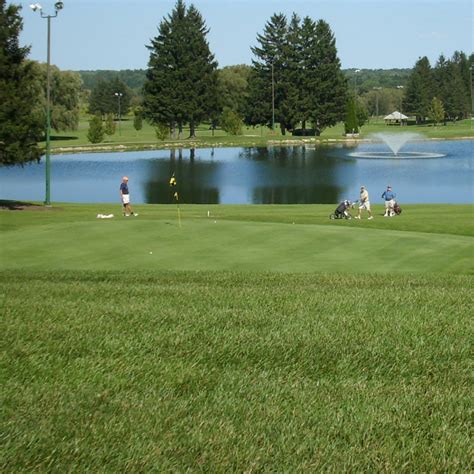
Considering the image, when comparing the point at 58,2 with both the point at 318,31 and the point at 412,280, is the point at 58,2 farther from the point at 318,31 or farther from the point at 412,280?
the point at 318,31

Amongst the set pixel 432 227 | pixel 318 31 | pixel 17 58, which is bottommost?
pixel 432 227

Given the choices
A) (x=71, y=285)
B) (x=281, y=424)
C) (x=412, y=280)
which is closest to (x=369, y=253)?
(x=412, y=280)

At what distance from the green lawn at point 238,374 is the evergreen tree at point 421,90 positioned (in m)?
154

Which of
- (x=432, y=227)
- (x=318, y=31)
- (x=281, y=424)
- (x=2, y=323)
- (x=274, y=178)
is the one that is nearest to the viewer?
(x=281, y=424)

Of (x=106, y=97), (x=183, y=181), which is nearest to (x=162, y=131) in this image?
(x=183, y=181)

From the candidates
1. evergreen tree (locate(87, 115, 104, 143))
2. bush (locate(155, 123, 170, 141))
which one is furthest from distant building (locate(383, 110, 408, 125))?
evergreen tree (locate(87, 115, 104, 143))

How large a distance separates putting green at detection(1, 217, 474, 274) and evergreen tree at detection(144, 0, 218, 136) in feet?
332

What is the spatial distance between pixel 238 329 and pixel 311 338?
0.87 metres

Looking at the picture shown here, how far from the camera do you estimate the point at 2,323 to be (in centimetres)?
957

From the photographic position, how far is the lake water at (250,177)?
196 feet

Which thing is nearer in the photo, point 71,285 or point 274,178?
point 71,285

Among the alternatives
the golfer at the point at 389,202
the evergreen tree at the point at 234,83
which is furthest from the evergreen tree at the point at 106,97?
the golfer at the point at 389,202

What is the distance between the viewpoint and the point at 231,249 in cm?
2053

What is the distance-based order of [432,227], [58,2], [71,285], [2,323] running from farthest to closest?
[58,2] → [432,227] → [71,285] → [2,323]
